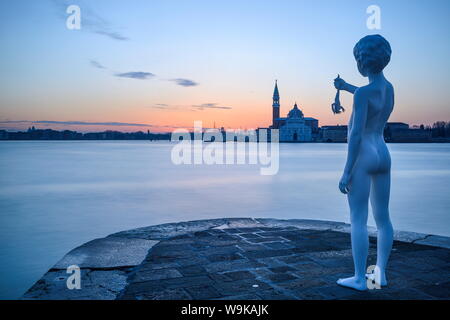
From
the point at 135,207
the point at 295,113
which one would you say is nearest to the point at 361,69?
the point at 135,207

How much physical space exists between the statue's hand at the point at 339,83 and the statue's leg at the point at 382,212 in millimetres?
919

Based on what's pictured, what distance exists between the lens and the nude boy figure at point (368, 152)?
Result: 3123 millimetres

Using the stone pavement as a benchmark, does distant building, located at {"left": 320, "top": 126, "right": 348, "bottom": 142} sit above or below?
above

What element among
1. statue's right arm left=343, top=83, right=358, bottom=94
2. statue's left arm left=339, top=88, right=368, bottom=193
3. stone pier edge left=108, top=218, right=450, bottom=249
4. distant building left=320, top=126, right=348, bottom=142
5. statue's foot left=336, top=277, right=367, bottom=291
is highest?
distant building left=320, top=126, right=348, bottom=142

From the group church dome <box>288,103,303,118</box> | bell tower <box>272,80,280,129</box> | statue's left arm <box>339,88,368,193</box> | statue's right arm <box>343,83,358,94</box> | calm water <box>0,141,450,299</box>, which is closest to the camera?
statue's left arm <box>339,88,368,193</box>

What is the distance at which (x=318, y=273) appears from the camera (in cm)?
377

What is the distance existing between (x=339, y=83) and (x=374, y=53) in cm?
48

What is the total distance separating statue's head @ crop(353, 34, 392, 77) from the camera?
3117mm

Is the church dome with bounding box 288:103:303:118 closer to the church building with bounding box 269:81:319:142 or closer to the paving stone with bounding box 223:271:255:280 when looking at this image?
the church building with bounding box 269:81:319:142

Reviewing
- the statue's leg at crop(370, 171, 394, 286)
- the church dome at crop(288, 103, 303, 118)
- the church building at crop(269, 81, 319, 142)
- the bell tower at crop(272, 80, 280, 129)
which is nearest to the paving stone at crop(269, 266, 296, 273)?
the statue's leg at crop(370, 171, 394, 286)

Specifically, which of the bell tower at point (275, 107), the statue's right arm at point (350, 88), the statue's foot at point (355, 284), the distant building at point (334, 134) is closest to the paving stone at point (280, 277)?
the statue's foot at point (355, 284)

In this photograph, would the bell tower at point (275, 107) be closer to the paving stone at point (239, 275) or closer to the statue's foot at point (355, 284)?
the paving stone at point (239, 275)

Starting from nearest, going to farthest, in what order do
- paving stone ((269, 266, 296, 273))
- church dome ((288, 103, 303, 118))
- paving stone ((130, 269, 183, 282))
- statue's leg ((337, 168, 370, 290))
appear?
statue's leg ((337, 168, 370, 290)) → paving stone ((130, 269, 183, 282)) → paving stone ((269, 266, 296, 273)) → church dome ((288, 103, 303, 118))
